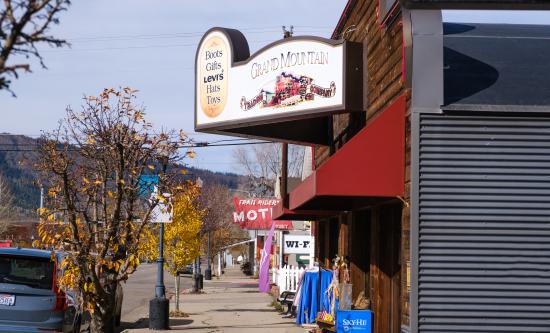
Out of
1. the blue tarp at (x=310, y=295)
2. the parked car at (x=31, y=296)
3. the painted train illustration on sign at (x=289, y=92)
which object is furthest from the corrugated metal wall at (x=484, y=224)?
the blue tarp at (x=310, y=295)

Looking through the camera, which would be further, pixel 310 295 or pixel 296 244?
pixel 296 244

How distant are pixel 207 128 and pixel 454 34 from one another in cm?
546

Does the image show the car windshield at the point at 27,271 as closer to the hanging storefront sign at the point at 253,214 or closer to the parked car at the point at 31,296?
the parked car at the point at 31,296

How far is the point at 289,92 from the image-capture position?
42.0 feet

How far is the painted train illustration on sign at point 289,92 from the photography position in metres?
12.4

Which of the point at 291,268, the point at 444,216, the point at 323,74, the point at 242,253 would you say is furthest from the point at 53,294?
the point at 242,253

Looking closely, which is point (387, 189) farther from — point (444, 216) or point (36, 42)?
point (36, 42)

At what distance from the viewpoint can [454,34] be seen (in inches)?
403

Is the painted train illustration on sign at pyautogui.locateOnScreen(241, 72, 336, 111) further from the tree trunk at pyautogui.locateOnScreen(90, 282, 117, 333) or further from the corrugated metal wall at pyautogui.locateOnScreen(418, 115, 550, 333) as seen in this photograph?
the tree trunk at pyautogui.locateOnScreen(90, 282, 117, 333)

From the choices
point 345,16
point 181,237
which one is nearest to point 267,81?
point 345,16

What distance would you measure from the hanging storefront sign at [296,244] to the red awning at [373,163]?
80.2 ft

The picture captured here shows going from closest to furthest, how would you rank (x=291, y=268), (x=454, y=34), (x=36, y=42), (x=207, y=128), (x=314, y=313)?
(x=36, y=42) < (x=454, y=34) < (x=207, y=128) < (x=314, y=313) < (x=291, y=268)

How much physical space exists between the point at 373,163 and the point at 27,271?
559 centimetres

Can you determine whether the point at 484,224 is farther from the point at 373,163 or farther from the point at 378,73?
the point at 378,73
